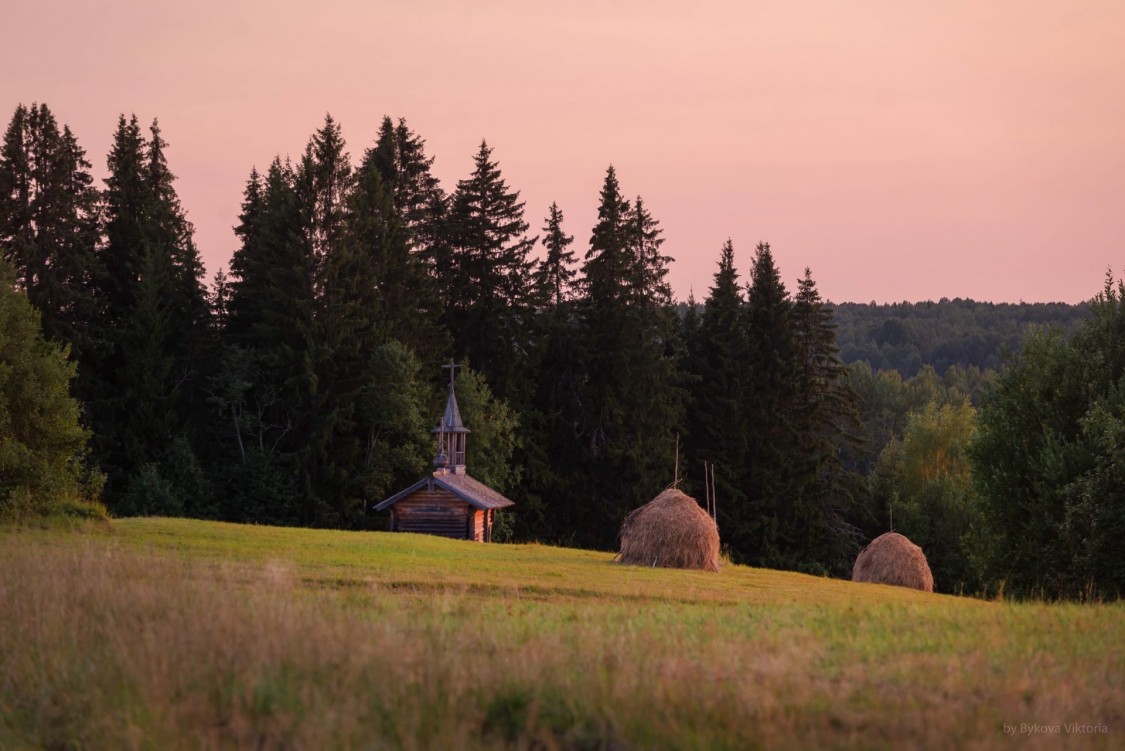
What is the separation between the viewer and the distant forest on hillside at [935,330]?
164 meters

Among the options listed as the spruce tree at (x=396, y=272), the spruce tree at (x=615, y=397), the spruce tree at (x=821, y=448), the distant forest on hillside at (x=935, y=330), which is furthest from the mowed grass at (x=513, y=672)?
the distant forest on hillside at (x=935, y=330)

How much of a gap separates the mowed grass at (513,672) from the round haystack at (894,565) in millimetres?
30036

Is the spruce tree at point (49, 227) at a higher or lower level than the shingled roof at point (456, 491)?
higher

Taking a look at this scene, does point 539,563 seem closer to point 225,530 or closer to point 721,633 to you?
point 225,530

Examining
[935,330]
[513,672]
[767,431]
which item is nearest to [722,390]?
[767,431]

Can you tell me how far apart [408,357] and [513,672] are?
46020 mm

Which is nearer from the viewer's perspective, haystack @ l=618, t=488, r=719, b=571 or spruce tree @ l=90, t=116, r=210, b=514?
haystack @ l=618, t=488, r=719, b=571

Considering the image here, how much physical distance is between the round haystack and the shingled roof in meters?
14.9

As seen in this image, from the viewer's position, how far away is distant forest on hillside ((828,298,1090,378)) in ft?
537

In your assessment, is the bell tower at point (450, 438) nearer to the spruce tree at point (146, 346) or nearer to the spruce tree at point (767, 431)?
the spruce tree at point (146, 346)

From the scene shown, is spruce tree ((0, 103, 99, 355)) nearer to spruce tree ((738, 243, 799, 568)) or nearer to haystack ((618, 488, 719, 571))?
haystack ((618, 488, 719, 571))

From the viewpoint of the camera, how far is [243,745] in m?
8.66

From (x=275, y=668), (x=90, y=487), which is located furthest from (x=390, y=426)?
(x=275, y=668)

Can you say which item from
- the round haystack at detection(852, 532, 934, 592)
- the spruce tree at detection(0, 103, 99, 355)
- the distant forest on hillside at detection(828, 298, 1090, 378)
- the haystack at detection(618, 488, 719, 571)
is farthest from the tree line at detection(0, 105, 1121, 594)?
the distant forest on hillside at detection(828, 298, 1090, 378)
